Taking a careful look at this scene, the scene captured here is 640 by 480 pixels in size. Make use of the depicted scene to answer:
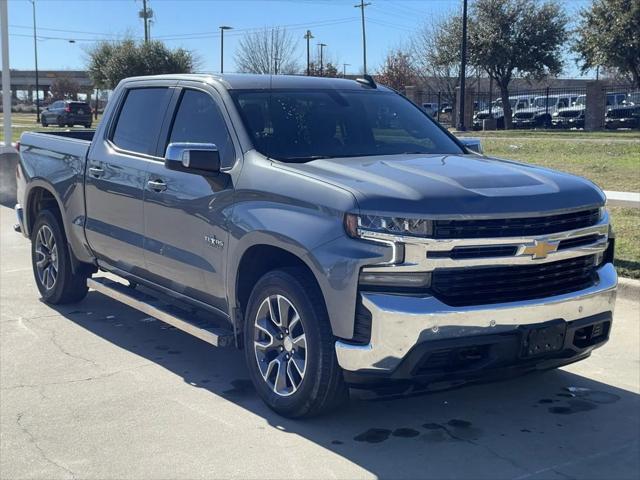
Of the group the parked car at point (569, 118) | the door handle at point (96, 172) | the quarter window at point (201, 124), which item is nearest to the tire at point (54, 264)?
the door handle at point (96, 172)

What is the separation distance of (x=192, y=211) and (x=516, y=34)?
38930mm

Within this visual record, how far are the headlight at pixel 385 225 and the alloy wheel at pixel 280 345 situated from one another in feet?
2.06

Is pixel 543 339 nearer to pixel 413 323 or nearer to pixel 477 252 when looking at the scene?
pixel 477 252

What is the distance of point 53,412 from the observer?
15.8 feet

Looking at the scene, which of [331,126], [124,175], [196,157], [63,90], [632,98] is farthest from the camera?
[63,90]

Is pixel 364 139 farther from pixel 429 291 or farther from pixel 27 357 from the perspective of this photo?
pixel 27 357

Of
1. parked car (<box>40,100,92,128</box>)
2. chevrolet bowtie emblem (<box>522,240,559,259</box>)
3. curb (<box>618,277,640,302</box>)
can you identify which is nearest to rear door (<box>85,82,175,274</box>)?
chevrolet bowtie emblem (<box>522,240,559,259</box>)

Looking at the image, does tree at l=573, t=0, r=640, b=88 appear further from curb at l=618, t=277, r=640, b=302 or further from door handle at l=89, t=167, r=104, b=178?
door handle at l=89, t=167, r=104, b=178

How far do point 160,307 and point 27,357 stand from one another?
1063 mm

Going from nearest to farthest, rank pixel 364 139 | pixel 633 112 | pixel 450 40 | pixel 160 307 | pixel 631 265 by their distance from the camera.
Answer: pixel 364 139 < pixel 160 307 < pixel 631 265 < pixel 633 112 < pixel 450 40

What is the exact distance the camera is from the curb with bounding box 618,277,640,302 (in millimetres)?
7246

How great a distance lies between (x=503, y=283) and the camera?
4.18 m

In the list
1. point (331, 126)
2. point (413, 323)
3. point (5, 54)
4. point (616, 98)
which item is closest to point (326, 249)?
point (413, 323)

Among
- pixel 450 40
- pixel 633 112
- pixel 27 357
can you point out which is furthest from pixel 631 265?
pixel 450 40
